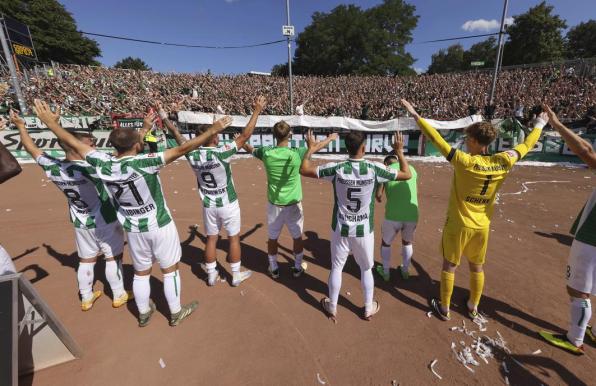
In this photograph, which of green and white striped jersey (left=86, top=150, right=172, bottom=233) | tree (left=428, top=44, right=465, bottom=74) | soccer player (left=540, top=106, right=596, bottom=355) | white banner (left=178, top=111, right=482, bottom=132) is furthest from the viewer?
tree (left=428, top=44, right=465, bottom=74)

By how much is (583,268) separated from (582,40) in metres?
66.8

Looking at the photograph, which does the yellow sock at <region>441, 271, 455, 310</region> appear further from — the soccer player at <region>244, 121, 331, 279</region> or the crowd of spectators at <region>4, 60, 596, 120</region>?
the crowd of spectators at <region>4, 60, 596, 120</region>

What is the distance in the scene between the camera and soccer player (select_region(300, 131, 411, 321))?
125 inches

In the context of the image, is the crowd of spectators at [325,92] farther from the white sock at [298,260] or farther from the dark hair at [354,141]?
the dark hair at [354,141]

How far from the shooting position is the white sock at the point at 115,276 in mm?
3865

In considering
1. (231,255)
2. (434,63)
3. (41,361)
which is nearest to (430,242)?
(231,255)

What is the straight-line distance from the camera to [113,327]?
3652 mm

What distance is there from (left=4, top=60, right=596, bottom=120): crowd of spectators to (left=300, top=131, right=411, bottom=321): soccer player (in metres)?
18.0

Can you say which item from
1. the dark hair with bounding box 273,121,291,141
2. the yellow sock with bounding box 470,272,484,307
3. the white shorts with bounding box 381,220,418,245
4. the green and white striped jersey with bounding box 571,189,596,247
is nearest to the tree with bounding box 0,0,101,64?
the dark hair with bounding box 273,121,291,141

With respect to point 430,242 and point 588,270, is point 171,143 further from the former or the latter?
point 588,270

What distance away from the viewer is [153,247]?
10.9ft

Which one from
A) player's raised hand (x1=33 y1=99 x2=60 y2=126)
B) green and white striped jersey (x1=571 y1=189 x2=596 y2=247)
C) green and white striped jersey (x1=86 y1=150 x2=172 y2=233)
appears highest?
player's raised hand (x1=33 y1=99 x2=60 y2=126)

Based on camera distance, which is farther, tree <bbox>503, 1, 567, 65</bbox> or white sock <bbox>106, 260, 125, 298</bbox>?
tree <bbox>503, 1, 567, 65</bbox>

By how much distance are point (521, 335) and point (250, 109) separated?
22360mm
